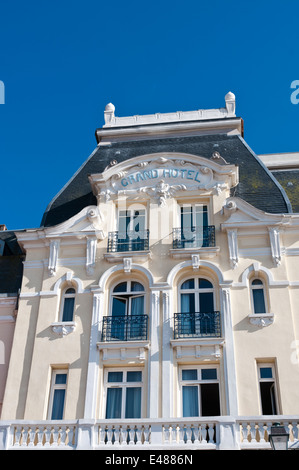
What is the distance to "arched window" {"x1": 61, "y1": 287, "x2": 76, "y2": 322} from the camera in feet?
60.8

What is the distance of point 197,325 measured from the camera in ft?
57.3

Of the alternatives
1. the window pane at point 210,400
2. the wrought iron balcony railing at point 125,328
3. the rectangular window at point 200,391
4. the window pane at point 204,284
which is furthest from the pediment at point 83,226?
the window pane at point 210,400

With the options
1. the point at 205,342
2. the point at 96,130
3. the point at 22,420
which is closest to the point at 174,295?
the point at 205,342

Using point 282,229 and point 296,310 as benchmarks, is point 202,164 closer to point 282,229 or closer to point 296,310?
point 282,229

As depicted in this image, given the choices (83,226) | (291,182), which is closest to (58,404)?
(83,226)

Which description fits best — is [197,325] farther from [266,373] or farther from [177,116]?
[177,116]

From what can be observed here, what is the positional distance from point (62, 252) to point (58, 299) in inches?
66.5

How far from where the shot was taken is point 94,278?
18.8 metres

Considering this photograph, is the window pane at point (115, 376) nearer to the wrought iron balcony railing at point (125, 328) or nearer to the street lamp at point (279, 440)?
the wrought iron balcony railing at point (125, 328)

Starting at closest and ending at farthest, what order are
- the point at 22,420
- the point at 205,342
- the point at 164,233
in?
the point at 22,420 → the point at 205,342 → the point at 164,233

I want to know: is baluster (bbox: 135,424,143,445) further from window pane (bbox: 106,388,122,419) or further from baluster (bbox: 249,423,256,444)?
baluster (bbox: 249,423,256,444)

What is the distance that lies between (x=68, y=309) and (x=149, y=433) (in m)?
5.33

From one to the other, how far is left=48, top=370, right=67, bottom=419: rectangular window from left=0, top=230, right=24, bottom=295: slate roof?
3.43 m
